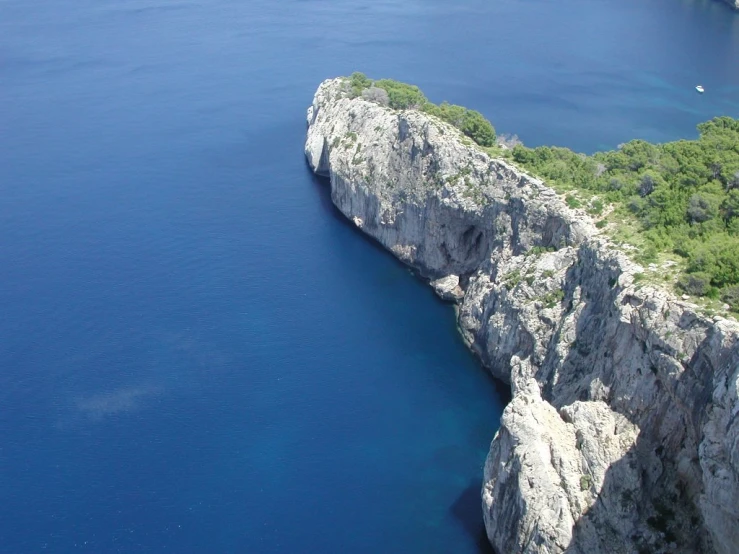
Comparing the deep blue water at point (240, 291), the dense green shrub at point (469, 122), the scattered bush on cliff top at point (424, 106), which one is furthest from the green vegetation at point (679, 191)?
the deep blue water at point (240, 291)

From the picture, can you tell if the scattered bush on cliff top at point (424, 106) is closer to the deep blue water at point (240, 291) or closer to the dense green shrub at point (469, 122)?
the dense green shrub at point (469, 122)

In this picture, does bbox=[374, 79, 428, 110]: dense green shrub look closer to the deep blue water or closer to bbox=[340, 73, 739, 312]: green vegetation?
bbox=[340, 73, 739, 312]: green vegetation

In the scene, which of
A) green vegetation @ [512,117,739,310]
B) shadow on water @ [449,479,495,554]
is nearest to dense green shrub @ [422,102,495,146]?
green vegetation @ [512,117,739,310]

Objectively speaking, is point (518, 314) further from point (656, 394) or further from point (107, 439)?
point (107, 439)

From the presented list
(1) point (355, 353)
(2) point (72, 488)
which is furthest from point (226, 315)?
(2) point (72, 488)

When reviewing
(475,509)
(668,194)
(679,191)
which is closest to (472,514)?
(475,509)

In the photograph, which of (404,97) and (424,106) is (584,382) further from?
(404,97)
